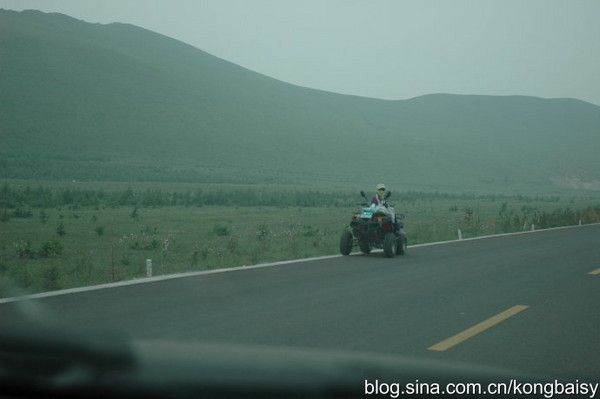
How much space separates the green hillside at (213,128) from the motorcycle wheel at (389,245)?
231 feet

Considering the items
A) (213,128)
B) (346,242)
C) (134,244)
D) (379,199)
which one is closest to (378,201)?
(379,199)

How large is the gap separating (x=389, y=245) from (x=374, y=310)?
28.6ft

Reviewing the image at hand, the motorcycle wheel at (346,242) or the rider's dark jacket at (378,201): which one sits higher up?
the rider's dark jacket at (378,201)

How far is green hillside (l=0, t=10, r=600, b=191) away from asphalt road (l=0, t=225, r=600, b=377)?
244ft

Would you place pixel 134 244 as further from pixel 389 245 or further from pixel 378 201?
pixel 389 245

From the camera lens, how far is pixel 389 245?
19.5 meters

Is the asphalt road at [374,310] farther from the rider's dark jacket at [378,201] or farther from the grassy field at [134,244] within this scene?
the rider's dark jacket at [378,201]

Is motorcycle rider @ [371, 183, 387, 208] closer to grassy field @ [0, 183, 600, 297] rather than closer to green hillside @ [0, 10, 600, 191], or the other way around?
grassy field @ [0, 183, 600, 297]

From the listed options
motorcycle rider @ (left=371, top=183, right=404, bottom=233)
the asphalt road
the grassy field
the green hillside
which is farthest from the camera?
the green hillside

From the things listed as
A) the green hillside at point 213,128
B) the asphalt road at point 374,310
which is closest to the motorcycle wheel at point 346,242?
the asphalt road at point 374,310

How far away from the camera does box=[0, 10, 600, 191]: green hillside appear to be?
343ft

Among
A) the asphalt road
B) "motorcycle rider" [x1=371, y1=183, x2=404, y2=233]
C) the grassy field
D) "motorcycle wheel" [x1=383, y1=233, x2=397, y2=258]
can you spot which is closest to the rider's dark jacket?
"motorcycle rider" [x1=371, y1=183, x2=404, y2=233]

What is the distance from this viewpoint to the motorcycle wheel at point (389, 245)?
19.5m

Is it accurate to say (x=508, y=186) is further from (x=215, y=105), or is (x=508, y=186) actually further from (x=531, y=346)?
(x=531, y=346)
